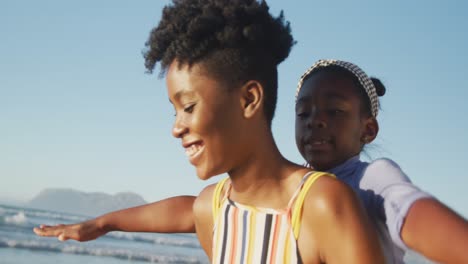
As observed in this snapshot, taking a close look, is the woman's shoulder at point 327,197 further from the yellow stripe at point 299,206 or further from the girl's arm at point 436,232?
the girl's arm at point 436,232

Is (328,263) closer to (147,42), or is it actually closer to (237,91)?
(237,91)

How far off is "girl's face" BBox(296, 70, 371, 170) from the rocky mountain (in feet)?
135

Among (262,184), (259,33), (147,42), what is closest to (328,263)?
(262,184)

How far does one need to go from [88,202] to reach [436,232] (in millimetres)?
45160

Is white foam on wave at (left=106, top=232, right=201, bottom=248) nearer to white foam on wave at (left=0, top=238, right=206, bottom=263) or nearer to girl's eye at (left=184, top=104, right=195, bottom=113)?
white foam on wave at (left=0, top=238, right=206, bottom=263)

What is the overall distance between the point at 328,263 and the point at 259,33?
2.94 feet

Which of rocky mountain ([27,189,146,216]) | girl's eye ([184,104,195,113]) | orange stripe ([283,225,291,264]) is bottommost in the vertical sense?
rocky mountain ([27,189,146,216])

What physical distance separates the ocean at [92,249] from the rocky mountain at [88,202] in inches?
994

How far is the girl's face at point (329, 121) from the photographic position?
2.43 m

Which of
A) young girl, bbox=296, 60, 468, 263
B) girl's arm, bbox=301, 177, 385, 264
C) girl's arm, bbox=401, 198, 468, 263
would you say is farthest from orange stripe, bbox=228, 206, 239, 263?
girl's arm, bbox=401, 198, 468, 263

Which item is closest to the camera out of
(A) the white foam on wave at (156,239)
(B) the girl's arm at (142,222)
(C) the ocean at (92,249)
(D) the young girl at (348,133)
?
(D) the young girl at (348,133)

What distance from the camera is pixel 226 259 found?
2174 mm

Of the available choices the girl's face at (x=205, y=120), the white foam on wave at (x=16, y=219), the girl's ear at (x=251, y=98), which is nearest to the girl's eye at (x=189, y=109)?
the girl's face at (x=205, y=120)

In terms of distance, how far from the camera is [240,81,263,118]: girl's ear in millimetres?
2107
